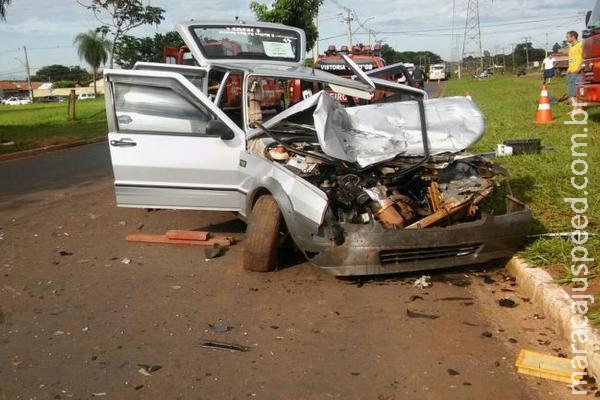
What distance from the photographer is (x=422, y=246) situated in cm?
450

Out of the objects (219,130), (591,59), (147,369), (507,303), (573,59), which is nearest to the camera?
(147,369)

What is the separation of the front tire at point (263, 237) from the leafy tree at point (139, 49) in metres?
17.1

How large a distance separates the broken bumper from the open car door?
1.49 meters

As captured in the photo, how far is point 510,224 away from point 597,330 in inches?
Answer: 56.4

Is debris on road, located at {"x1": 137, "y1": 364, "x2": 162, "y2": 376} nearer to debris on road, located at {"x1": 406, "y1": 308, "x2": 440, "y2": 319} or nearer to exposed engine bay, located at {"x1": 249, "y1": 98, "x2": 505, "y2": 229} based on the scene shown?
debris on road, located at {"x1": 406, "y1": 308, "x2": 440, "y2": 319}

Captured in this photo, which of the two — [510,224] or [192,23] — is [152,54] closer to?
[192,23]

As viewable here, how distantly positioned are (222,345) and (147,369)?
489mm

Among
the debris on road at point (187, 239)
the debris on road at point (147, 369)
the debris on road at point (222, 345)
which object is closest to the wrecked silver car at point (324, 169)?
the debris on road at point (187, 239)

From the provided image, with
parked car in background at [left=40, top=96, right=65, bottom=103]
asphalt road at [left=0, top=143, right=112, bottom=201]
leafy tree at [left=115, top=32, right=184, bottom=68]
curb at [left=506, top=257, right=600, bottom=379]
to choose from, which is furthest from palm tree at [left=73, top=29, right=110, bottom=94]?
curb at [left=506, top=257, right=600, bottom=379]

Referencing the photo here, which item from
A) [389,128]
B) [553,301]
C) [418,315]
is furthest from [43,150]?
[553,301]

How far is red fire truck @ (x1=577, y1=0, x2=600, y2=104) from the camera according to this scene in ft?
31.9

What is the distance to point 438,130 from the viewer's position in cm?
510

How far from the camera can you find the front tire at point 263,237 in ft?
16.2

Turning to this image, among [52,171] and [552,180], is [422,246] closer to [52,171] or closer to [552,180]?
[552,180]
